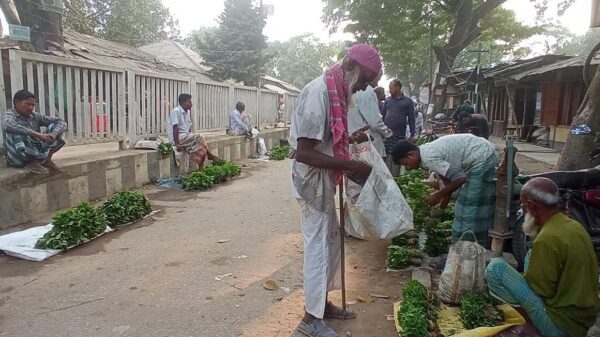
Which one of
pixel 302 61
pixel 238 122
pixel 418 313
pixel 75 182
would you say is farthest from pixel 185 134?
pixel 302 61

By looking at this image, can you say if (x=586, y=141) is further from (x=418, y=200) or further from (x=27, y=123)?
(x=27, y=123)

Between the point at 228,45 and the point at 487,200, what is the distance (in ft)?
86.6

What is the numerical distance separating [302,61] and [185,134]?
5238 centimetres

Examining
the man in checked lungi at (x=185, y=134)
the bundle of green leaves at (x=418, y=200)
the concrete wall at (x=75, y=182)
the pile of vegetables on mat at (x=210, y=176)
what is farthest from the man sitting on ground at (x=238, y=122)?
the bundle of green leaves at (x=418, y=200)

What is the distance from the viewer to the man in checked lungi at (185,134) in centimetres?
873

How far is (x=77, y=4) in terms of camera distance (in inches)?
955

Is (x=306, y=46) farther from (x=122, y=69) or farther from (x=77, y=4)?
(x=122, y=69)

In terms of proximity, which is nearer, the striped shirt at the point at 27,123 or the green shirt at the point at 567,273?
the green shirt at the point at 567,273

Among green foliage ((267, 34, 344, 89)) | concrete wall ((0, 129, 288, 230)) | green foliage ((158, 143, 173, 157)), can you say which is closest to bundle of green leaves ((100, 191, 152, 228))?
concrete wall ((0, 129, 288, 230))

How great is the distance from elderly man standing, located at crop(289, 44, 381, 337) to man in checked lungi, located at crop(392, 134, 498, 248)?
0.97 m

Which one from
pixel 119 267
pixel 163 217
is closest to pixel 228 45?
pixel 163 217

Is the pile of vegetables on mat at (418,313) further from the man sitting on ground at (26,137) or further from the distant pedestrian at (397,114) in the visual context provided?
the man sitting on ground at (26,137)

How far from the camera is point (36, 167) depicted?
559 cm

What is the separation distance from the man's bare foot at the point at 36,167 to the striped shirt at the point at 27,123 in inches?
15.2
